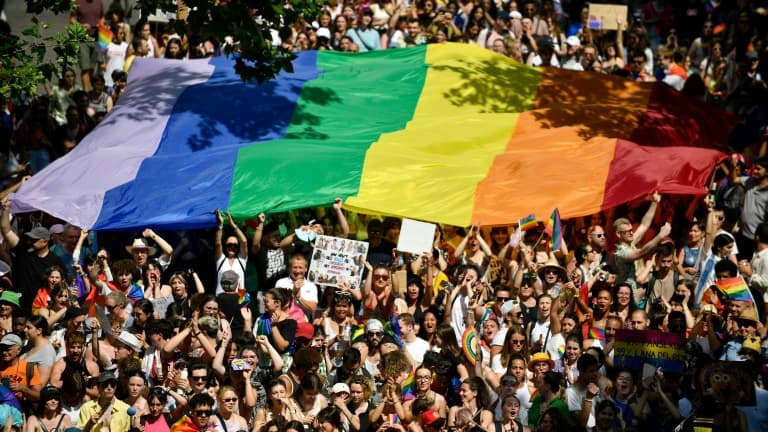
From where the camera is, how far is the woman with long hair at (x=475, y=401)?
1298cm

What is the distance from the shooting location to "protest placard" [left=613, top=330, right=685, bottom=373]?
12.8 metres

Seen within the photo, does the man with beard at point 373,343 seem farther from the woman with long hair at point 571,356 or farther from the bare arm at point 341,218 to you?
the bare arm at point 341,218

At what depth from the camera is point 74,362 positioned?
1402cm

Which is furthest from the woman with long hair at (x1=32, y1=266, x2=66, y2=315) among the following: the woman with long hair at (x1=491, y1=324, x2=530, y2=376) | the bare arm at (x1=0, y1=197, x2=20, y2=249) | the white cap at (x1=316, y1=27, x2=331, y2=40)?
the white cap at (x1=316, y1=27, x2=331, y2=40)

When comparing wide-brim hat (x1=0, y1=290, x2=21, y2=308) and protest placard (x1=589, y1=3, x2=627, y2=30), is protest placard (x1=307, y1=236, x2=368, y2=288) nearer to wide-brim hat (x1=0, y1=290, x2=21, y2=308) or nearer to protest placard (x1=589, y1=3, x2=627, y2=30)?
wide-brim hat (x1=0, y1=290, x2=21, y2=308)

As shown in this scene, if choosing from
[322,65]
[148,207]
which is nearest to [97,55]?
[322,65]

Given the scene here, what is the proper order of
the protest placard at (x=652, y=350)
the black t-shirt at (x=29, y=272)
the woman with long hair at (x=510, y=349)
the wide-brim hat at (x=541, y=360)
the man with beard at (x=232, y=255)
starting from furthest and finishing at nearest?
the man with beard at (x=232, y=255), the black t-shirt at (x=29, y=272), the woman with long hair at (x=510, y=349), the wide-brim hat at (x=541, y=360), the protest placard at (x=652, y=350)

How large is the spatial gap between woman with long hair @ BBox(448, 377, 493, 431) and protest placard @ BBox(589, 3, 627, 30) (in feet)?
31.4

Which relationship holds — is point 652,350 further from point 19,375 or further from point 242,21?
point 242,21

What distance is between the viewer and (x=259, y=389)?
1354cm

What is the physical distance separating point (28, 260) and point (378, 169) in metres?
3.66

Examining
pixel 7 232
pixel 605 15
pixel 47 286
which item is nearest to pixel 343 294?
pixel 47 286

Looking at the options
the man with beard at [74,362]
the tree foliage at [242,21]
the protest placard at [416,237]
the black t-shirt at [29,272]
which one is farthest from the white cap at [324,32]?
the man with beard at [74,362]

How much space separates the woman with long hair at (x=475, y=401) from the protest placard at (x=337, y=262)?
104 inches
